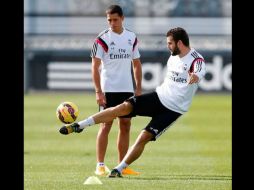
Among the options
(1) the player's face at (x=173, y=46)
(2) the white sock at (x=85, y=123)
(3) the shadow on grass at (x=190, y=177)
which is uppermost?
(1) the player's face at (x=173, y=46)

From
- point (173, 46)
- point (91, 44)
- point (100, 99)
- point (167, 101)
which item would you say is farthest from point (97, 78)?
point (91, 44)

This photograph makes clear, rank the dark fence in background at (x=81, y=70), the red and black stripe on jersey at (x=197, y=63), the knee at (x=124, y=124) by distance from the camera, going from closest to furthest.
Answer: the red and black stripe on jersey at (x=197, y=63) < the knee at (x=124, y=124) < the dark fence in background at (x=81, y=70)

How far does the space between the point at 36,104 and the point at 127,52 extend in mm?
16207

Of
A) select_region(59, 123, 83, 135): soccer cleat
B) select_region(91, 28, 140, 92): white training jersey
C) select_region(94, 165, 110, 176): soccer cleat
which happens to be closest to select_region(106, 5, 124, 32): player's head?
select_region(91, 28, 140, 92): white training jersey

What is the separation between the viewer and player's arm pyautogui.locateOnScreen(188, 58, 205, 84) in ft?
34.6

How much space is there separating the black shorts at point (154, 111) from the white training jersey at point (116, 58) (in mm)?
753

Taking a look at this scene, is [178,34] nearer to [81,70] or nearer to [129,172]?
[129,172]

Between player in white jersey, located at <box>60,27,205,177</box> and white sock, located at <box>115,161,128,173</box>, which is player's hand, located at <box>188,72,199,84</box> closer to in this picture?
player in white jersey, located at <box>60,27,205,177</box>

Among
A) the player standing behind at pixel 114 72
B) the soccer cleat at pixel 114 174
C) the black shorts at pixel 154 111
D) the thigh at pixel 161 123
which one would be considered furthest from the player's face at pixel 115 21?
the soccer cleat at pixel 114 174

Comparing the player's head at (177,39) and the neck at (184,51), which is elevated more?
the player's head at (177,39)

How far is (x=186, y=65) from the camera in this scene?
1072cm

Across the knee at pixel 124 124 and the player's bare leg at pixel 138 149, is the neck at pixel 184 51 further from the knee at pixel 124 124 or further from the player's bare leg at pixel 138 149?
the knee at pixel 124 124

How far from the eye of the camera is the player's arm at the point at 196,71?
10.5 meters

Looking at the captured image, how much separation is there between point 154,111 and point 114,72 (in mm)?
1073
